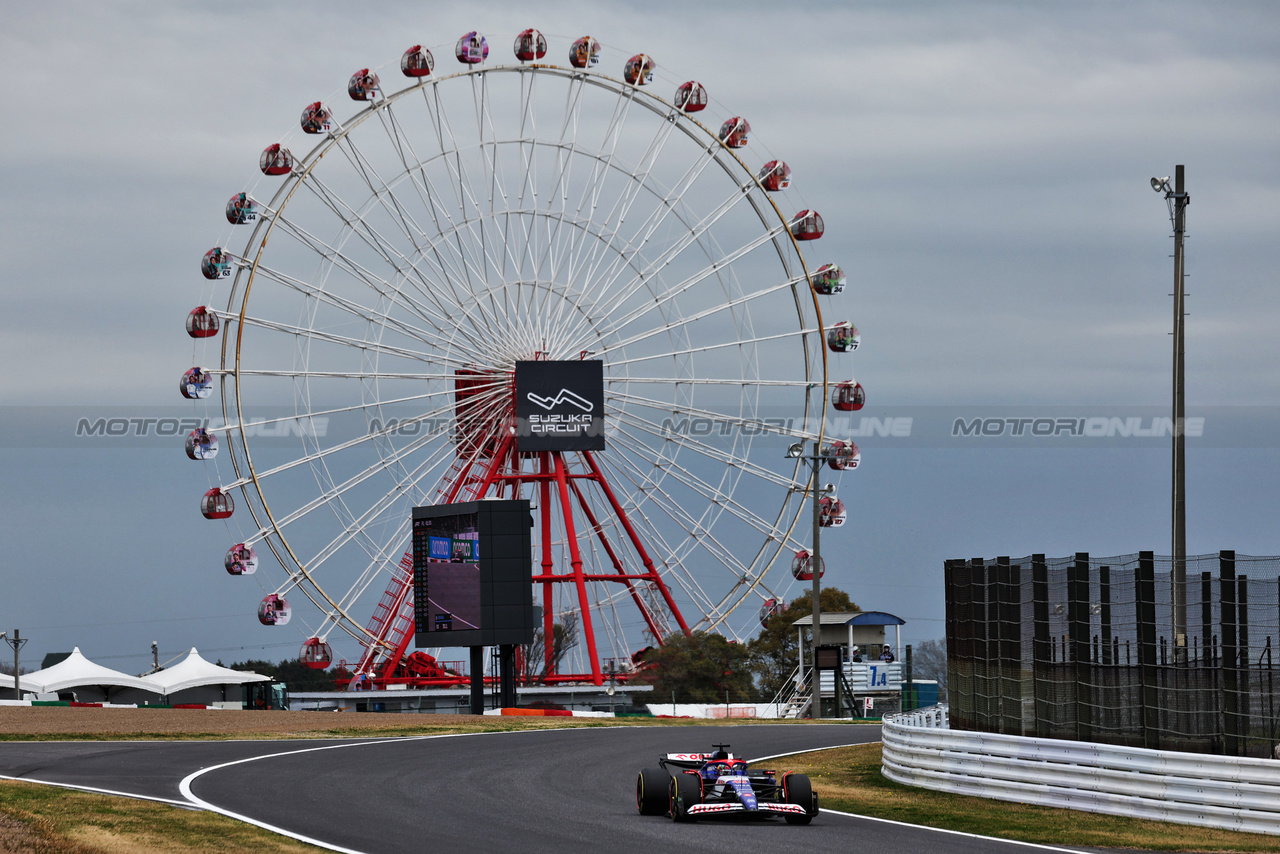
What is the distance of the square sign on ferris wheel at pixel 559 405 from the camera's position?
55.3 metres

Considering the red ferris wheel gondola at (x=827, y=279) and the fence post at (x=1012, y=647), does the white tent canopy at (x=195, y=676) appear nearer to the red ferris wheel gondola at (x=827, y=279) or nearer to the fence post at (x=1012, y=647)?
the red ferris wheel gondola at (x=827, y=279)

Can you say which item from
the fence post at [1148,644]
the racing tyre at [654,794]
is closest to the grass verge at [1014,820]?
the fence post at [1148,644]

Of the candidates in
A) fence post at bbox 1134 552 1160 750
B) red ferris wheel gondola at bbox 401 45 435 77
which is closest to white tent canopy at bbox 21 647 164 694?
red ferris wheel gondola at bbox 401 45 435 77

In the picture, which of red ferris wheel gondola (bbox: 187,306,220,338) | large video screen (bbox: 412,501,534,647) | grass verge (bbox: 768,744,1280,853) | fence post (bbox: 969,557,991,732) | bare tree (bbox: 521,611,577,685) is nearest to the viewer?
grass verge (bbox: 768,744,1280,853)

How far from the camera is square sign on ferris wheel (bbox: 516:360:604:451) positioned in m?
55.3

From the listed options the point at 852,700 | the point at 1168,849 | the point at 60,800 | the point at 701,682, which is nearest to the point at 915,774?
the point at 1168,849

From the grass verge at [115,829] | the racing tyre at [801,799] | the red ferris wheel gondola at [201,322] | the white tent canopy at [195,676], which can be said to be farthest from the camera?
the white tent canopy at [195,676]

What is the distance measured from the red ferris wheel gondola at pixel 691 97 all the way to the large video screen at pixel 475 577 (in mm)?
16225

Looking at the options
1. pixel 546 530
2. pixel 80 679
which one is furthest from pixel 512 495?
pixel 80 679

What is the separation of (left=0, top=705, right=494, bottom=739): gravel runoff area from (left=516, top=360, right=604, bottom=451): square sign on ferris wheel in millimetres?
14020

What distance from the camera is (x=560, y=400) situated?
55.7 metres

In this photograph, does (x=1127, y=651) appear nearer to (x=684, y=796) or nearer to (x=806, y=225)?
(x=684, y=796)

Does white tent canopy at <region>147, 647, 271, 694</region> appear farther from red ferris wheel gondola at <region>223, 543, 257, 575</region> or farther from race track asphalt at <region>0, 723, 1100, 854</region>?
race track asphalt at <region>0, 723, 1100, 854</region>

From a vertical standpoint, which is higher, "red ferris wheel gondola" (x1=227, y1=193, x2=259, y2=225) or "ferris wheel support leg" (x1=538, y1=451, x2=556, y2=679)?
"red ferris wheel gondola" (x1=227, y1=193, x2=259, y2=225)
